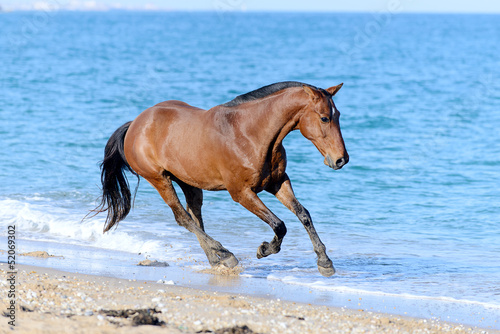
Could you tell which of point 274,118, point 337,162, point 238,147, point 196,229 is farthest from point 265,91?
point 196,229

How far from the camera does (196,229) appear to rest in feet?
22.5

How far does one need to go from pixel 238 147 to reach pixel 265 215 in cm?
66

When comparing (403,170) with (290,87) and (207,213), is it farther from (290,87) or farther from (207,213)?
(290,87)

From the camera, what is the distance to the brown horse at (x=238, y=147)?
5.64 m

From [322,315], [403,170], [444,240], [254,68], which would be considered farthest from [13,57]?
[322,315]

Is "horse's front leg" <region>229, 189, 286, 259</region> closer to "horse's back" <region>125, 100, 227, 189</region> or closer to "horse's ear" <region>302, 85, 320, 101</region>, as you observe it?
"horse's back" <region>125, 100, 227, 189</region>

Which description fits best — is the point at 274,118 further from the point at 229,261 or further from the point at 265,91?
the point at 229,261

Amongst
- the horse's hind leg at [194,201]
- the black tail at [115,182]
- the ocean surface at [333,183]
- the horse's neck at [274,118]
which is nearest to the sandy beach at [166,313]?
the ocean surface at [333,183]

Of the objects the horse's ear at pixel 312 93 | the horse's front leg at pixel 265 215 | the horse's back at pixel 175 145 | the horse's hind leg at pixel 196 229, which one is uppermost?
the horse's ear at pixel 312 93

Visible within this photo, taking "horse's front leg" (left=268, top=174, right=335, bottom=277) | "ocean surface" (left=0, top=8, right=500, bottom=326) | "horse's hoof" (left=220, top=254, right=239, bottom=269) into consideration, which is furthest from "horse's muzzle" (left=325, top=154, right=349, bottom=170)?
"horse's hoof" (left=220, top=254, right=239, bottom=269)

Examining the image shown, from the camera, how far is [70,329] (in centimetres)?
407

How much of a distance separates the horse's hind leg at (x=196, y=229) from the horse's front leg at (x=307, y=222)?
902 millimetres

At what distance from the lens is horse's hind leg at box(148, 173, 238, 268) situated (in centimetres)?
659

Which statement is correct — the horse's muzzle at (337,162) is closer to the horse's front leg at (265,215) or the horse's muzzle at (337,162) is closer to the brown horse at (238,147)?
the brown horse at (238,147)
